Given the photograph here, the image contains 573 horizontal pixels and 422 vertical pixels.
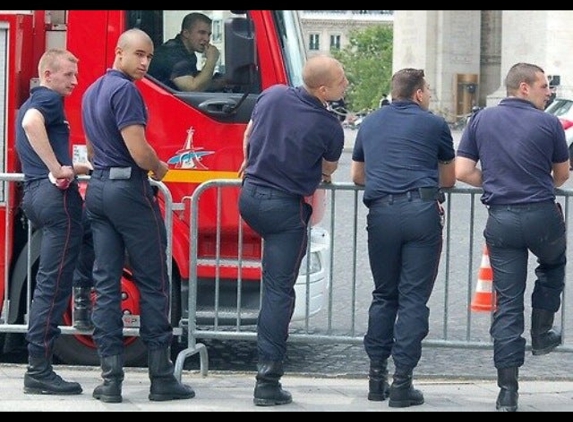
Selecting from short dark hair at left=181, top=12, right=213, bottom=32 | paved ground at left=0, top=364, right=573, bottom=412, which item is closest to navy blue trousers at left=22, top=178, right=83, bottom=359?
paved ground at left=0, top=364, right=573, bottom=412

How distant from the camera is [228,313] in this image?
26.9 ft

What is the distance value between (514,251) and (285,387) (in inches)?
61.7

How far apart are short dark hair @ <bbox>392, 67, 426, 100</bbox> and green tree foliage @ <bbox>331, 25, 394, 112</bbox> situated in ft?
301

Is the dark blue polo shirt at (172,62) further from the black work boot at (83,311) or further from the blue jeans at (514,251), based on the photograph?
the blue jeans at (514,251)

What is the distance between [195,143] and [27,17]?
4.13 feet

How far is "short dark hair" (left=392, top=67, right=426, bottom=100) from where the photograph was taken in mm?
7043

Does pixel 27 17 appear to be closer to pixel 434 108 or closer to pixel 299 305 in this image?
pixel 299 305

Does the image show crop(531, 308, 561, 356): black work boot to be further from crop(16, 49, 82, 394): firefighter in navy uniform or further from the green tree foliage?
the green tree foliage

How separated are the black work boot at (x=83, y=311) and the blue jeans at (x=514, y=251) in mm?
2315

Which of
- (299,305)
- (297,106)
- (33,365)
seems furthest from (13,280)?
(297,106)

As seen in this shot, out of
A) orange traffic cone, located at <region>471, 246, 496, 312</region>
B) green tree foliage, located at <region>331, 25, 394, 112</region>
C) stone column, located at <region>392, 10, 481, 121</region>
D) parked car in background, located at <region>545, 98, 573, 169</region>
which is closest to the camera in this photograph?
orange traffic cone, located at <region>471, 246, 496, 312</region>

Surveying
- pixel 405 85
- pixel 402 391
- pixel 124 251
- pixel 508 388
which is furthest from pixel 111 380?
pixel 405 85

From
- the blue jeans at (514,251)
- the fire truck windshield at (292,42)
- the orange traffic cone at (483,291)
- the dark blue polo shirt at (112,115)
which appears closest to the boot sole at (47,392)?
the dark blue polo shirt at (112,115)

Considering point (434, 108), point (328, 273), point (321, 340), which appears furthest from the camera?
point (434, 108)
